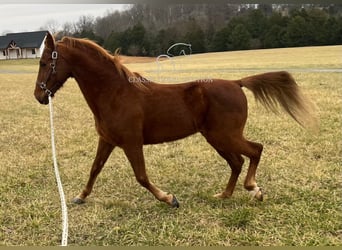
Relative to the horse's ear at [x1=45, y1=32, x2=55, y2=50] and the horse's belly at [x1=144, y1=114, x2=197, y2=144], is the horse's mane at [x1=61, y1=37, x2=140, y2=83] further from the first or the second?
the horse's belly at [x1=144, y1=114, x2=197, y2=144]

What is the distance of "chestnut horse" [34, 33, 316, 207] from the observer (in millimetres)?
3309

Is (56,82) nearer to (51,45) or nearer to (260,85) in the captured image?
(51,45)

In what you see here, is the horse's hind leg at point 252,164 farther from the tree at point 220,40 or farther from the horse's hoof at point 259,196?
the tree at point 220,40

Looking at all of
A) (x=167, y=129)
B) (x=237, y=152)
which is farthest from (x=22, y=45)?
(x=237, y=152)

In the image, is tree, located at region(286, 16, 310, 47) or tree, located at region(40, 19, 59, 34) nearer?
tree, located at region(40, 19, 59, 34)

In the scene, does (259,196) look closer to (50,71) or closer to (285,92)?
(285,92)

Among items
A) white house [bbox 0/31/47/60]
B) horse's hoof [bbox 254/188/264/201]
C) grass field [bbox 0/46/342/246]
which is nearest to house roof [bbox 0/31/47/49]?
Result: white house [bbox 0/31/47/60]

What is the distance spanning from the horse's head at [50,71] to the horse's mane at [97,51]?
139 millimetres

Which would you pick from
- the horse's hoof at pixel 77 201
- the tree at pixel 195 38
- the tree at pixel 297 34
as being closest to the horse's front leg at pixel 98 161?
the horse's hoof at pixel 77 201

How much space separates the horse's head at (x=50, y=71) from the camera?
126 inches

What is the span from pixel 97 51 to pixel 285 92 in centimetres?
183

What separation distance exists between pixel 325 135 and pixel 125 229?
12.7 ft

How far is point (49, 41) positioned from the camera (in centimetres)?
317

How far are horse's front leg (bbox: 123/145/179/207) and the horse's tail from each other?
1.20m
